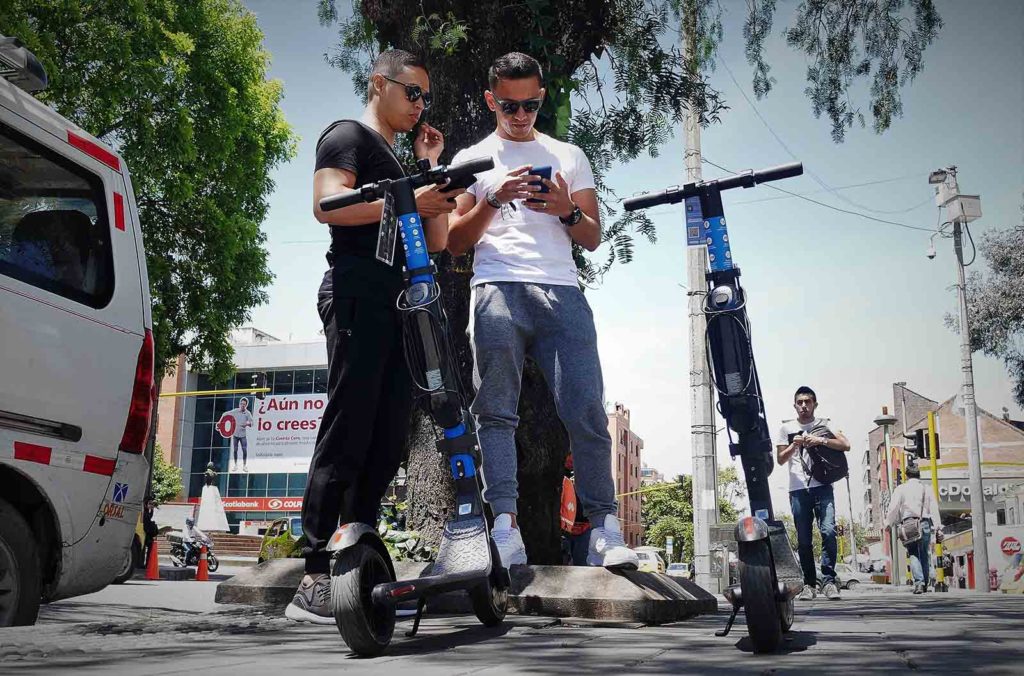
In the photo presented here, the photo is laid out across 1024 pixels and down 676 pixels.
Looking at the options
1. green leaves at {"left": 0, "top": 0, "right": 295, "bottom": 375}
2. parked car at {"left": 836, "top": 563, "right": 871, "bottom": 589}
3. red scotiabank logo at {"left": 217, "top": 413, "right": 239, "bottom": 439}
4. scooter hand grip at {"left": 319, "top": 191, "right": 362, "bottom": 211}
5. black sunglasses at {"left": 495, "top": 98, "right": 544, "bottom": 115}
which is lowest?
parked car at {"left": 836, "top": 563, "right": 871, "bottom": 589}

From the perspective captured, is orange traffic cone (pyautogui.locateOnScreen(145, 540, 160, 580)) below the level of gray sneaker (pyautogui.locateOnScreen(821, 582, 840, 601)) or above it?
below

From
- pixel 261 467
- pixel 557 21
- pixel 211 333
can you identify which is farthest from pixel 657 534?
pixel 557 21

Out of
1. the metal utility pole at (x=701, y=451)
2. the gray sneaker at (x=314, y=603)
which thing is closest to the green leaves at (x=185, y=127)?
the metal utility pole at (x=701, y=451)

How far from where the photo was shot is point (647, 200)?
3.57 metres

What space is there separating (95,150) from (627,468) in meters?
100

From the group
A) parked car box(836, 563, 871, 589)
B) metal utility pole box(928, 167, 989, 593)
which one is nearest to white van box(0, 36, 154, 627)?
parked car box(836, 563, 871, 589)

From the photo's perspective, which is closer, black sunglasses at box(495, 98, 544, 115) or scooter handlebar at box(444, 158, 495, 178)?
scooter handlebar at box(444, 158, 495, 178)

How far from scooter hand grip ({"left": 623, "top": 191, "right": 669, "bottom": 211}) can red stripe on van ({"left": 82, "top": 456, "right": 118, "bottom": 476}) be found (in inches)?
86.9

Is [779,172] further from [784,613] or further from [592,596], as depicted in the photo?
[592,596]

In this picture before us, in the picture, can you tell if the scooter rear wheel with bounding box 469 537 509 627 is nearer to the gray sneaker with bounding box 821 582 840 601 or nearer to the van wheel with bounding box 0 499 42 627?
the van wheel with bounding box 0 499 42 627

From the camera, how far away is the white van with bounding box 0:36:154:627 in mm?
3117

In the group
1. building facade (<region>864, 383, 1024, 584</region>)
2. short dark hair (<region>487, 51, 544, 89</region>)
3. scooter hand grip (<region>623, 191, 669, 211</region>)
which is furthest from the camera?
building facade (<region>864, 383, 1024, 584</region>)

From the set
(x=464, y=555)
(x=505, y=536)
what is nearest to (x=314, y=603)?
(x=464, y=555)

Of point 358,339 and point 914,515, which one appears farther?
point 914,515
